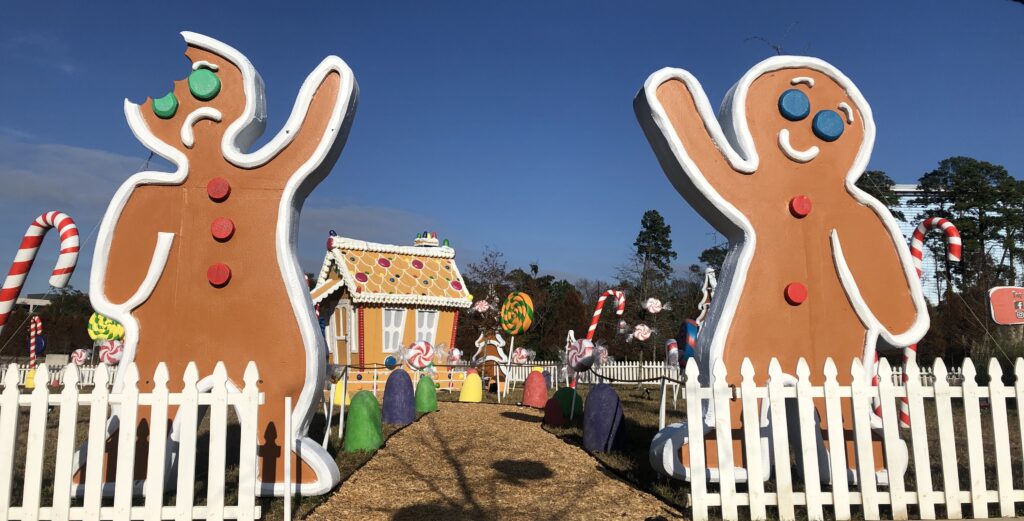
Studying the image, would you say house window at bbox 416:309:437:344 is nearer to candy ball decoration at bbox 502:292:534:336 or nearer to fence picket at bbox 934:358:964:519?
candy ball decoration at bbox 502:292:534:336

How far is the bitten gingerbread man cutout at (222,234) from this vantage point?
21.0 feet

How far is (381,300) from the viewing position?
60.9 feet

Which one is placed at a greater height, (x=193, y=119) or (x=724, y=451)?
(x=193, y=119)

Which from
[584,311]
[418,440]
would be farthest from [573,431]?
[584,311]

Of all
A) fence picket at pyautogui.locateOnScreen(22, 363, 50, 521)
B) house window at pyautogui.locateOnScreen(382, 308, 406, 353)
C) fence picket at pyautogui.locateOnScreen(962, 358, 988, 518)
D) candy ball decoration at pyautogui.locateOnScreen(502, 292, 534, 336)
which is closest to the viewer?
fence picket at pyautogui.locateOnScreen(22, 363, 50, 521)

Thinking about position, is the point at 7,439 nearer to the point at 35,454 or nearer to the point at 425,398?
the point at 35,454

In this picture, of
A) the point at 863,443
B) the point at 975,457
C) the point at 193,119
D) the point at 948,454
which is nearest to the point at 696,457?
the point at 863,443

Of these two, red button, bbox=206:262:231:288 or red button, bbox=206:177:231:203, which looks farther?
red button, bbox=206:177:231:203

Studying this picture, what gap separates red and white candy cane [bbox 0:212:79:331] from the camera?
20.8ft

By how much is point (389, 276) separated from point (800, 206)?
14.3m

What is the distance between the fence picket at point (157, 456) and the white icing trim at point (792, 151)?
583 centimetres

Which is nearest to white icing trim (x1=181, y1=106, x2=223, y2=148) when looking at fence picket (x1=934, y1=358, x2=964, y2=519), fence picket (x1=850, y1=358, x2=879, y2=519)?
fence picket (x1=850, y1=358, x2=879, y2=519)

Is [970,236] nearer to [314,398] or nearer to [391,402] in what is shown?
[391,402]

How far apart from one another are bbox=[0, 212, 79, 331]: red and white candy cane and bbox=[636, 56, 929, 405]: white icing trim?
558 centimetres
